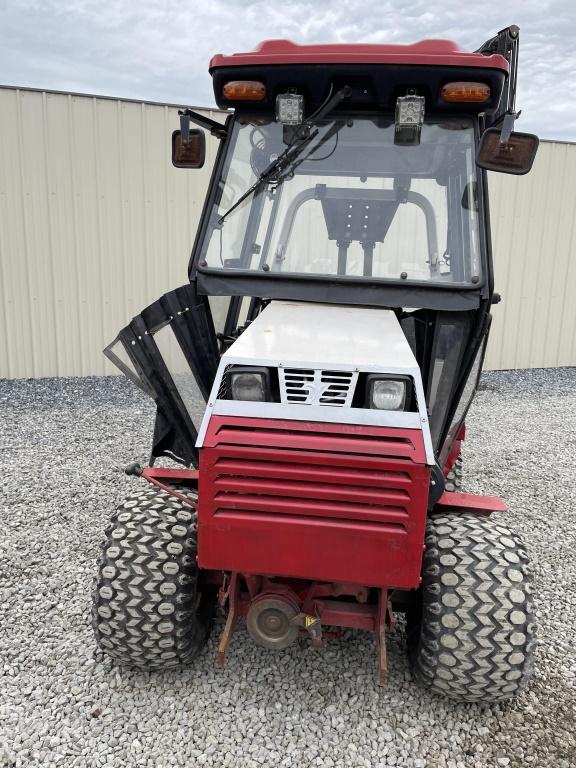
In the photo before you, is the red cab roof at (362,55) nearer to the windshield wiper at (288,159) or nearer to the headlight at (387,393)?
the windshield wiper at (288,159)

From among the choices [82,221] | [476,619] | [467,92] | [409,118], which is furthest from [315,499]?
[82,221]

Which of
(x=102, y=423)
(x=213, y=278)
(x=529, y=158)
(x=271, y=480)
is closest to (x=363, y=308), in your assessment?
(x=213, y=278)

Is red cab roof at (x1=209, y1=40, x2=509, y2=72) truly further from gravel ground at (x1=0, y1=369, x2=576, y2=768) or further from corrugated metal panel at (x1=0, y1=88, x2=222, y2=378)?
corrugated metal panel at (x1=0, y1=88, x2=222, y2=378)

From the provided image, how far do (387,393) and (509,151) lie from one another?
1.13 m

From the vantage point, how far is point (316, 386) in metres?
2.04

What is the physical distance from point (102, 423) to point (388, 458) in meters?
4.80

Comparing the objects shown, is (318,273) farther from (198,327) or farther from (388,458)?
(388,458)

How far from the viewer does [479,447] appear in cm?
577

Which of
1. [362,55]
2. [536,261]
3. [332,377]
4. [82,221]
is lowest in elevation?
[332,377]

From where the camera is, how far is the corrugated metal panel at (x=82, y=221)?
23.8 ft

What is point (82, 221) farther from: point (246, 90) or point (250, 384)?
point (250, 384)

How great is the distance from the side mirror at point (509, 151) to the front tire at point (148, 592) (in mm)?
1904

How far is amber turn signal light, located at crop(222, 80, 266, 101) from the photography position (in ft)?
8.58

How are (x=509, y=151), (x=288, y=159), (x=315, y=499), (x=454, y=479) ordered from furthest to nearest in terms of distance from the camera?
1. (x=454, y=479)
2. (x=288, y=159)
3. (x=509, y=151)
4. (x=315, y=499)
